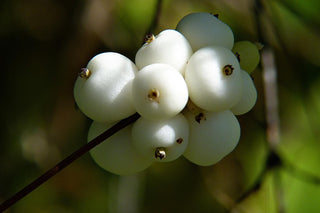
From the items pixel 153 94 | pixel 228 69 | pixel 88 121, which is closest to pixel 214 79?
pixel 228 69

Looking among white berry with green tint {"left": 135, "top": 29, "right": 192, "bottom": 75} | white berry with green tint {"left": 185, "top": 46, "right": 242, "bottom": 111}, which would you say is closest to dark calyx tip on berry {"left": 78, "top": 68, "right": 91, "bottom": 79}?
white berry with green tint {"left": 135, "top": 29, "right": 192, "bottom": 75}

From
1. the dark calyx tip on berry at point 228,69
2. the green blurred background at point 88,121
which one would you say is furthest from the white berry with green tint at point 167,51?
the green blurred background at point 88,121

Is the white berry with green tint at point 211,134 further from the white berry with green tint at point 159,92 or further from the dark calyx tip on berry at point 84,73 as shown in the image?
the dark calyx tip on berry at point 84,73

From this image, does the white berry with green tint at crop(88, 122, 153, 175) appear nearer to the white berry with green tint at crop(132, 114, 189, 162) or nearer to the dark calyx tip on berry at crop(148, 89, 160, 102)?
the white berry with green tint at crop(132, 114, 189, 162)

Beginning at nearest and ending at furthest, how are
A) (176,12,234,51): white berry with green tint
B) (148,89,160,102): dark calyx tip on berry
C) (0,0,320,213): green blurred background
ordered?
1. (148,89,160,102): dark calyx tip on berry
2. (176,12,234,51): white berry with green tint
3. (0,0,320,213): green blurred background

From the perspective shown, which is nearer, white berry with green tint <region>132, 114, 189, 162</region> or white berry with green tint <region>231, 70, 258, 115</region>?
white berry with green tint <region>132, 114, 189, 162</region>

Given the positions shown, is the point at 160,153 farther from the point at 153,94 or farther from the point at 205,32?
the point at 205,32
